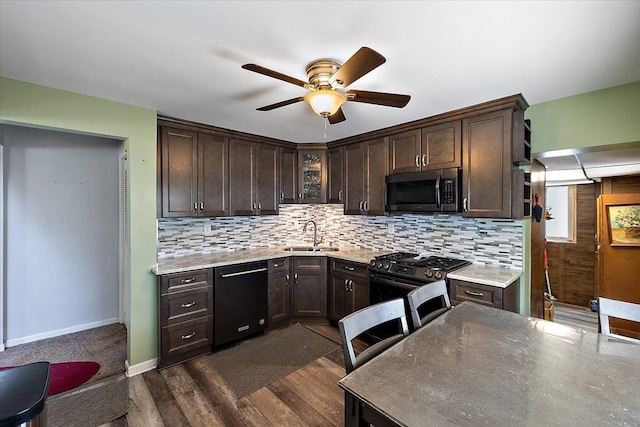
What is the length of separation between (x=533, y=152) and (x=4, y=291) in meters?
5.34

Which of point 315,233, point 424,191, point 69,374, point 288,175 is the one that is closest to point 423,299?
point 424,191

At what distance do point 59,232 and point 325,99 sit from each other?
3504 mm

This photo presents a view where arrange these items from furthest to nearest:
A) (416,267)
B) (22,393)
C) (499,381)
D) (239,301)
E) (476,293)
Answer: (239,301), (416,267), (476,293), (22,393), (499,381)

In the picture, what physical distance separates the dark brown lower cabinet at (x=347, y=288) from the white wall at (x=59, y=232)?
2.75m

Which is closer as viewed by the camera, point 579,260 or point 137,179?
point 137,179

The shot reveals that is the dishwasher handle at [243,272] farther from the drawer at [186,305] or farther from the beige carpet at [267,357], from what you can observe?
the beige carpet at [267,357]

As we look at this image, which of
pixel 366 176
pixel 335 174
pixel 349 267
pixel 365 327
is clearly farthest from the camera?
pixel 335 174

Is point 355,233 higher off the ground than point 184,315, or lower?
higher

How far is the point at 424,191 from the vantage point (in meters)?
2.77

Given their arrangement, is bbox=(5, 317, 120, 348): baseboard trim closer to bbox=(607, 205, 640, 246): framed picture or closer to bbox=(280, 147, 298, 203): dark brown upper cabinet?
bbox=(280, 147, 298, 203): dark brown upper cabinet

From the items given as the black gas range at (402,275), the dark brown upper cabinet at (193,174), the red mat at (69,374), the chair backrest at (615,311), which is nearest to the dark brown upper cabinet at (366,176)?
the black gas range at (402,275)

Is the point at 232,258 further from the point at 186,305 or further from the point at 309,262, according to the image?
the point at 309,262

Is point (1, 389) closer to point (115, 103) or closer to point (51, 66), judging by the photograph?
point (51, 66)

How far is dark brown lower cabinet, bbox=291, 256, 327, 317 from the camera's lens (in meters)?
3.45
